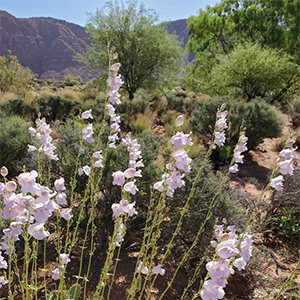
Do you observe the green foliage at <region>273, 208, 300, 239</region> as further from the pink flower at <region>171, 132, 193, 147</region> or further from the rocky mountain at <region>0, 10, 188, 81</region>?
the rocky mountain at <region>0, 10, 188, 81</region>

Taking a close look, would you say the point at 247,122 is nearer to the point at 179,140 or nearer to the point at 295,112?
the point at 295,112

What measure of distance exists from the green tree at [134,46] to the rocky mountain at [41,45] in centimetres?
8503

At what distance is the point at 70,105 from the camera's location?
9.91 meters

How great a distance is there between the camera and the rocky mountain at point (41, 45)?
9744 centimetres

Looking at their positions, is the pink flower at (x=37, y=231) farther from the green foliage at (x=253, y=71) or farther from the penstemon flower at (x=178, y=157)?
the green foliage at (x=253, y=71)

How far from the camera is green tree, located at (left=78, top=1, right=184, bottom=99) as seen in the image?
14.3 metres

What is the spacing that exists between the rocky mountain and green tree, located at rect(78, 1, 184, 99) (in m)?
85.0

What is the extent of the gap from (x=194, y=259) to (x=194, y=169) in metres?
1.10

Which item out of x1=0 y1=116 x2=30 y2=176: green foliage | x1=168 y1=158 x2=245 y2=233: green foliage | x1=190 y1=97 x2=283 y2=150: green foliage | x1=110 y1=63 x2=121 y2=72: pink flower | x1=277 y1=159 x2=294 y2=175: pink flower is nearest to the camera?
x1=277 y1=159 x2=294 y2=175: pink flower

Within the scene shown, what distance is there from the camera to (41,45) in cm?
10431

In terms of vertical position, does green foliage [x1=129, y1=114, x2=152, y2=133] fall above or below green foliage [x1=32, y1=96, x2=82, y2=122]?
below

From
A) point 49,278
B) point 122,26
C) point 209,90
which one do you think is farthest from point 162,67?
point 49,278

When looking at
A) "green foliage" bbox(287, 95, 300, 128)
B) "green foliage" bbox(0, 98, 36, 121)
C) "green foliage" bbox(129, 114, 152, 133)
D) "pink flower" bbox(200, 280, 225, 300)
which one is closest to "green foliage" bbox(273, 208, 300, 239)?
"pink flower" bbox(200, 280, 225, 300)

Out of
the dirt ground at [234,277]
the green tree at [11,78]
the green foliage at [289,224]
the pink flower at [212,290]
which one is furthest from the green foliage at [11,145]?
the green tree at [11,78]
